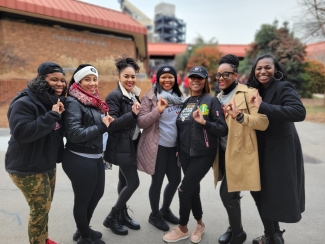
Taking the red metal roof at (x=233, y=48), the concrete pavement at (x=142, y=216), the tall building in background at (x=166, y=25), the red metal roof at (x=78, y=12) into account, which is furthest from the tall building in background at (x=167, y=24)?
the concrete pavement at (x=142, y=216)

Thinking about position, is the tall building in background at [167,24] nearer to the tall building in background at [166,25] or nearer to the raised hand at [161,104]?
the tall building in background at [166,25]

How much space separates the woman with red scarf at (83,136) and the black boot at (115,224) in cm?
39

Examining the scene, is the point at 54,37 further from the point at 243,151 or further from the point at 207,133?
the point at 243,151

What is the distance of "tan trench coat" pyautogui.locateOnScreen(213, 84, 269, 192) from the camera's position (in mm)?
2264

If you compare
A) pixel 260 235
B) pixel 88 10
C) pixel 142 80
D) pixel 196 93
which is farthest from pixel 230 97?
pixel 88 10

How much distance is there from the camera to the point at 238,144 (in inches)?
91.0

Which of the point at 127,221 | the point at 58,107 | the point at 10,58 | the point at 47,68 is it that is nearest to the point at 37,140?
the point at 58,107

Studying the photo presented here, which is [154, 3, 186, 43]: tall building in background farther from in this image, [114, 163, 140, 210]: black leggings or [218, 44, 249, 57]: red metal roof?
[114, 163, 140, 210]: black leggings

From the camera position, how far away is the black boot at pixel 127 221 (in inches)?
116

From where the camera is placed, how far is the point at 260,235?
111 inches

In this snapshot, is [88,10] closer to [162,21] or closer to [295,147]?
[295,147]

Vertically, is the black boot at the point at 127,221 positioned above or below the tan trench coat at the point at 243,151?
below

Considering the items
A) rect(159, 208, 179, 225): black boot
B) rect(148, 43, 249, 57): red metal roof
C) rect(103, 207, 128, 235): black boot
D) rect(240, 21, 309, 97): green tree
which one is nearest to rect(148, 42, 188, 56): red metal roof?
rect(148, 43, 249, 57): red metal roof

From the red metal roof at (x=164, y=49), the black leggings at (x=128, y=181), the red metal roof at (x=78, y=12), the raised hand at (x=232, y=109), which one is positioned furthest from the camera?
the red metal roof at (x=164, y=49)
